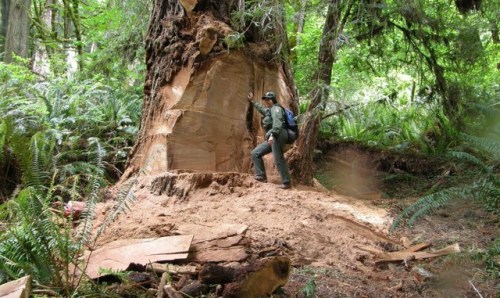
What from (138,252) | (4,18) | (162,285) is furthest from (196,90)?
(4,18)

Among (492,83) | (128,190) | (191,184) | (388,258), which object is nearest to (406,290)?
(388,258)

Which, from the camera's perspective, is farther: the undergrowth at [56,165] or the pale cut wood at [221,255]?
the pale cut wood at [221,255]

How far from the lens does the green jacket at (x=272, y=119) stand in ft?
21.6

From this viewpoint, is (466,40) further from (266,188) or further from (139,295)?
(139,295)

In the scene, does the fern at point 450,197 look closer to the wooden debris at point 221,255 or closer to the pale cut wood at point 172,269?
the wooden debris at point 221,255

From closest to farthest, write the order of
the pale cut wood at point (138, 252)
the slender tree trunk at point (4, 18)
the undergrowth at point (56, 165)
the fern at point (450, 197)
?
the undergrowth at point (56, 165) < the pale cut wood at point (138, 252) < the fern at point (450, 197) < the slender tree trunk at point (4, 18)

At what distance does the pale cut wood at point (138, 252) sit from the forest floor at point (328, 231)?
12.5 inches

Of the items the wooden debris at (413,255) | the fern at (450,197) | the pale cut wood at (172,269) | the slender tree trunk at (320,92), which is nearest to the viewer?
the pale cut wood at (172,269)

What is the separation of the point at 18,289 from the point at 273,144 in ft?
14.6

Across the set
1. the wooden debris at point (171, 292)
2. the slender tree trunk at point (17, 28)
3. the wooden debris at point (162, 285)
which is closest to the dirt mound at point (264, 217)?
the wooden debris at point (162, 285)

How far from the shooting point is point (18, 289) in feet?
8.79

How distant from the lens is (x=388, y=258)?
4.40 meters

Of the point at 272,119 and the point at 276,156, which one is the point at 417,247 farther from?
the point at 272,119

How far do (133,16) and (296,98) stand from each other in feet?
11.2
